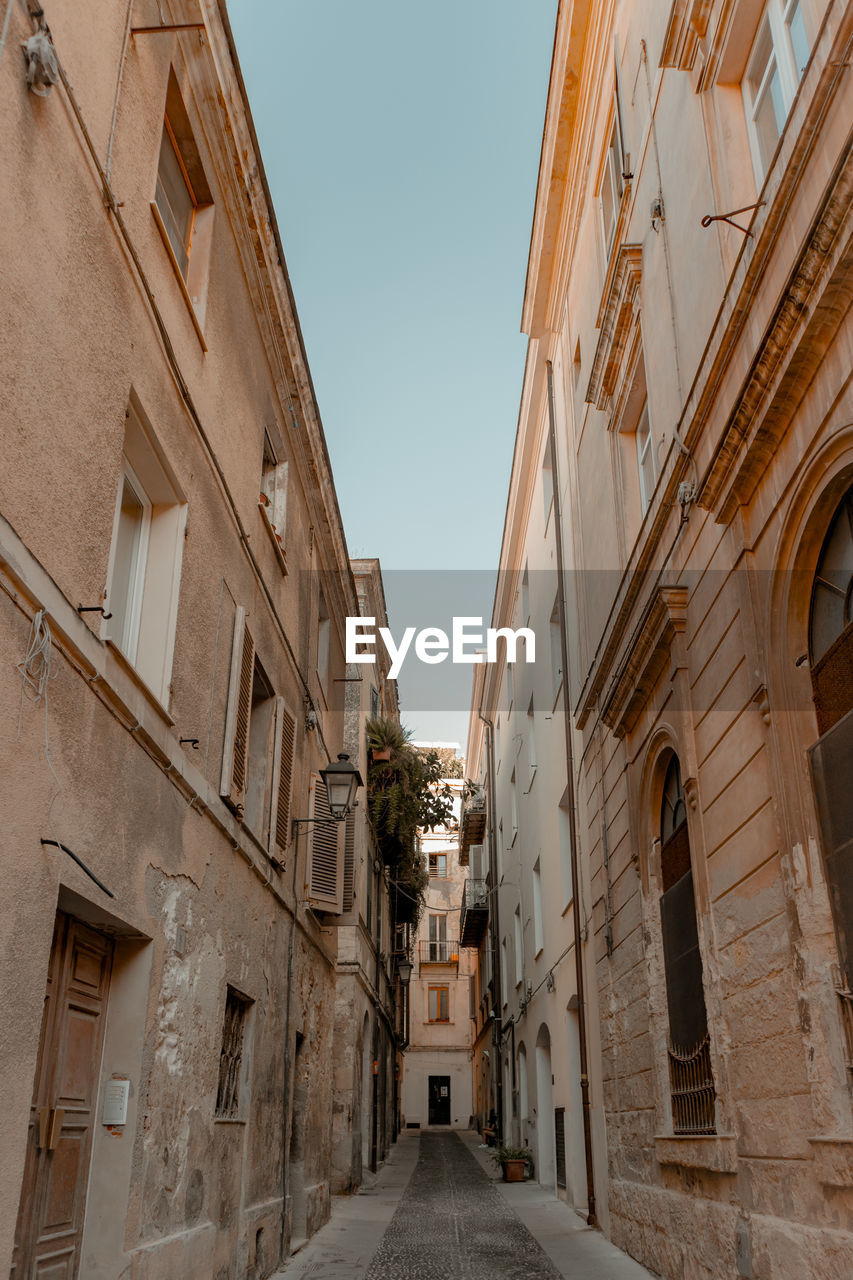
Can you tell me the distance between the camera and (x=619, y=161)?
11.4 metres

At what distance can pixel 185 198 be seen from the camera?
7621 mm

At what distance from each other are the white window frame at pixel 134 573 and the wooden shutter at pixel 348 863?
6.39m

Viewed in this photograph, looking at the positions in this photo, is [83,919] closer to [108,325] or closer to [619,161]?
[108,325]

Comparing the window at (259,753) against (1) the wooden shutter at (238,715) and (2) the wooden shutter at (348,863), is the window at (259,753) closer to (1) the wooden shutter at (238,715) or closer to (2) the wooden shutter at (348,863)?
(1) the wooden shutter at (238,715)

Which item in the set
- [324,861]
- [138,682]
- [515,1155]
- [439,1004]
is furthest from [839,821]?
[439,1004]

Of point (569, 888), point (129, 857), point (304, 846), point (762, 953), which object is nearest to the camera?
point (129, 857)

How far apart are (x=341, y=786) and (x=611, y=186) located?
24.2 ft

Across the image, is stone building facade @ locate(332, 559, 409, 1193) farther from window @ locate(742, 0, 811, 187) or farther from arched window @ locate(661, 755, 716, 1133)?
window @ locate(742, 0, 811, 187)

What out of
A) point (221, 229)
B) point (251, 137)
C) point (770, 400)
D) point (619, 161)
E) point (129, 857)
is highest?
point (619, 161)

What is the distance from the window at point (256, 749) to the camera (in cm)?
775

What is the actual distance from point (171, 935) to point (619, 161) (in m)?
9.37

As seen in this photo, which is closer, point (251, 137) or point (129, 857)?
point (129, 857)

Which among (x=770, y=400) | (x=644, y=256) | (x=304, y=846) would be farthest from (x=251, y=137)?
Result: (x=304, y=846)

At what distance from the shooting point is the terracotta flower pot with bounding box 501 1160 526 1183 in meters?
18.0
